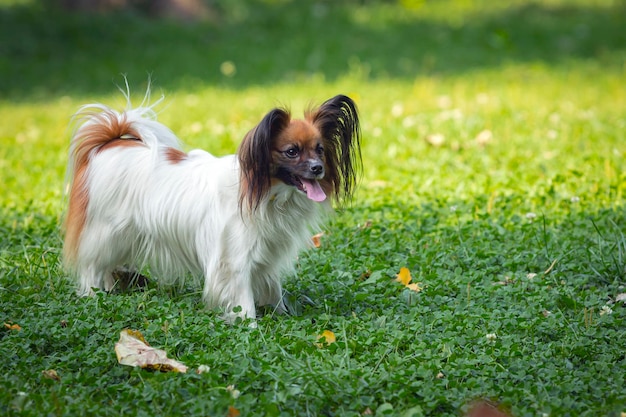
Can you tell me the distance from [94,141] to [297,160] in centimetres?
151

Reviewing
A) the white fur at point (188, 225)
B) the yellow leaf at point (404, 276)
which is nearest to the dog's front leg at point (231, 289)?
the white fur at point (188, 225)

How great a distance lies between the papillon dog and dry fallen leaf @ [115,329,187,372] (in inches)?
27.2

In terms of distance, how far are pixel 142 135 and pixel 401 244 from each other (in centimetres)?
196

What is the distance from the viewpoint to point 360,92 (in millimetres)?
11648

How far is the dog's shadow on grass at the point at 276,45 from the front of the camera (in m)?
13.7

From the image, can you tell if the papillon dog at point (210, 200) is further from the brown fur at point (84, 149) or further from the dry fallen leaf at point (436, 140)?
the dry fallen leaf at point (436, 140)

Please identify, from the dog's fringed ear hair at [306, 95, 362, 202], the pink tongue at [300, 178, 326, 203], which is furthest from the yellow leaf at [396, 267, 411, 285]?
the pink tongue at [300, 178, 326, 203]

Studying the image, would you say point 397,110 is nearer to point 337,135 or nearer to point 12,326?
point 337,135

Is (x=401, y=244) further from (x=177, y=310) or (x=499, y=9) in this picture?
(x=499, y=9)

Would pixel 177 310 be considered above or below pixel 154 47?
below

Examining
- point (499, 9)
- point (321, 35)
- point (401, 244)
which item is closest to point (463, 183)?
point (401, 244)

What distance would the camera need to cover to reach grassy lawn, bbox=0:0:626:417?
12.1ft

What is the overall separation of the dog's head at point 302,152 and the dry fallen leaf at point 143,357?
98cm

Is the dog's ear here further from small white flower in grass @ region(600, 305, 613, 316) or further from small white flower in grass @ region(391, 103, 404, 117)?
small white flower in grass @ region(391, 103, 404, 117)
